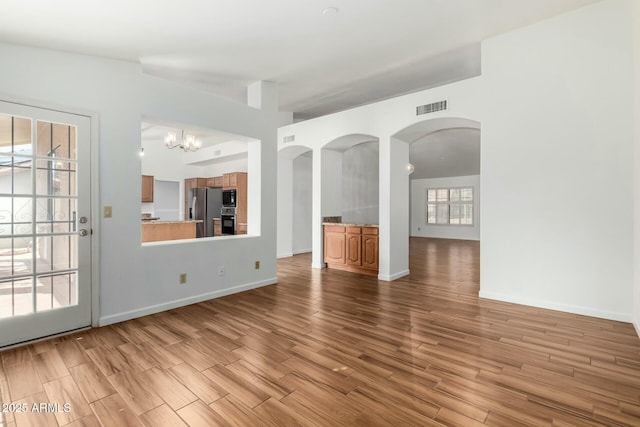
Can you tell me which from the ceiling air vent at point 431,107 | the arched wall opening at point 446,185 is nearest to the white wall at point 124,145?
A: the ceiling air vent at point 431,107

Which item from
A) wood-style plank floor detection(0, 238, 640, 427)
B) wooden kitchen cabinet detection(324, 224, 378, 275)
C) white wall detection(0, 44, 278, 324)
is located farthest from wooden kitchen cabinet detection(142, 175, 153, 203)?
wood-style plank floor detection(0, 238, 640, 427)

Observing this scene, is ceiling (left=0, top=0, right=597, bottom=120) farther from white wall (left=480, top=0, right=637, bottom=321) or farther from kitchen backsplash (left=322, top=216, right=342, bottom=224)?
kitchen backsplash (left=322, top=216, right=342, bottom=224)

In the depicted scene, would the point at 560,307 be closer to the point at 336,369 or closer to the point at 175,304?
the point at 336,369

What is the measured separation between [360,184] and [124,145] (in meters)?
7.30

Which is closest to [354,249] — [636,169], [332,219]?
[332,219]

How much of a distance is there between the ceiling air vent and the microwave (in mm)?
5468

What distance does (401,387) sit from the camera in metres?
2.16

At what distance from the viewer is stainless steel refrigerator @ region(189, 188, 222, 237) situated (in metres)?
9.02

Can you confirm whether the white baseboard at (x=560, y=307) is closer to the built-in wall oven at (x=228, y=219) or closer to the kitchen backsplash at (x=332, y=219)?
the kitchen backsplash at (x=332, y=219)

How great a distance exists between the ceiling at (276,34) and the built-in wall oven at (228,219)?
13.1 ft

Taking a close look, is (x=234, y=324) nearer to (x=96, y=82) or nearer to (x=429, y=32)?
(x=96, y=82)

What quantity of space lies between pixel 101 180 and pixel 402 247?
4.58 meters

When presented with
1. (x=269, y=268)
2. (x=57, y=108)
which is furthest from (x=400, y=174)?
(x=57, y=108)

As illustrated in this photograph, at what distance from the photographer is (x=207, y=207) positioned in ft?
29.6
